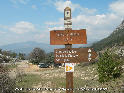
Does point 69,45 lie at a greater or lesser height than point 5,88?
greater

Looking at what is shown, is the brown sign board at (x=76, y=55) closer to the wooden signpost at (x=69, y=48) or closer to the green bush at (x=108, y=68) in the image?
the wooden signpost at (x=69, y=48)

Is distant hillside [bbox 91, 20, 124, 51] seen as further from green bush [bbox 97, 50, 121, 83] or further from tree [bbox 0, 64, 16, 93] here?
tree [bbox 0, 64, 16, 93]

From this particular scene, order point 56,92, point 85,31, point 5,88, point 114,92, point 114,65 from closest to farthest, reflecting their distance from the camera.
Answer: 1. point 85,31
2. point 114,92
3. point 5,88
4. point 56,92
5. point 114,65

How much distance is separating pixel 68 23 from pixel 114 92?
4.43 meters

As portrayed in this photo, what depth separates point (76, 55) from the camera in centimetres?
696

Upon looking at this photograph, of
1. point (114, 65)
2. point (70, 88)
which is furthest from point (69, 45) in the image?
point (114, 65)

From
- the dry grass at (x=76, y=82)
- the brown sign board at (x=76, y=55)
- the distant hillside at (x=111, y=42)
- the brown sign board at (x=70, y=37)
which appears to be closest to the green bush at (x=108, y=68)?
the dry grass at (x=76, y=82)

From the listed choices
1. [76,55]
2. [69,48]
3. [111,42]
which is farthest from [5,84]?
[111,42]

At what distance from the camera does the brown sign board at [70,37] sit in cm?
693

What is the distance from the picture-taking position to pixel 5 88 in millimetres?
9484

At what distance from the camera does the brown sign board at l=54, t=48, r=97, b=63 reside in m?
6.93

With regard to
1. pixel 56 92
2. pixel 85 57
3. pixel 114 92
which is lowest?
pixel 56 92

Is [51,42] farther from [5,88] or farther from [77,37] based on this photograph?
[5,88]

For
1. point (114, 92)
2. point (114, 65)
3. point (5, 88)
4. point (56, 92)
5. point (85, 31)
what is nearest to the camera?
point (85, 31)
